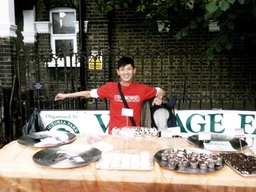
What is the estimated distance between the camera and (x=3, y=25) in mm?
5711

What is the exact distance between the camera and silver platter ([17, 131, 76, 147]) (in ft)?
8.47

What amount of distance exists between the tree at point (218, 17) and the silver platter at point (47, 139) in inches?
80.9

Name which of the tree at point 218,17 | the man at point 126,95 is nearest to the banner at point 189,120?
the man at point 126,95

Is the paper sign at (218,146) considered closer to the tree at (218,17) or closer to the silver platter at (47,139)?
the silver platter at (47,139)

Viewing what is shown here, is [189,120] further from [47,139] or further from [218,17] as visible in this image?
[47,139]

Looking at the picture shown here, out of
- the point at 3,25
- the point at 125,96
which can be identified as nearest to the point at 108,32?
the point at 3,25

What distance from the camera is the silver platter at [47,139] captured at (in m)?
2.58

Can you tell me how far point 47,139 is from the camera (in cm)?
268

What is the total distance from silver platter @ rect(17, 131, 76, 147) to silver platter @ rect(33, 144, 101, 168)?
163 mm

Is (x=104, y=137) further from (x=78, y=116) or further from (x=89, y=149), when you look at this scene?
(x=78, y=116)

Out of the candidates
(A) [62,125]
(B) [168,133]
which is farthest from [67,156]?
(A) [62,125]

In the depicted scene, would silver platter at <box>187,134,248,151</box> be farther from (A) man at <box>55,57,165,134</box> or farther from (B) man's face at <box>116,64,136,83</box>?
(B) man's face at <box>116,64,136,83</box>

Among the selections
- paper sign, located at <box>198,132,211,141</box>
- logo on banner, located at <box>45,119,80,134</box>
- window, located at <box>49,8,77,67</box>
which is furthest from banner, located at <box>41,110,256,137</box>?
window, located at <box>49,8,77,67</box>

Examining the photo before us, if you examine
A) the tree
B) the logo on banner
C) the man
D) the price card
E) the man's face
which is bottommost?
the logo on banner
